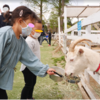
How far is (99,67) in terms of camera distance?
1.84 meters

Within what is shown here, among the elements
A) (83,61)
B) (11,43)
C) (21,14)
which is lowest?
(83,61)

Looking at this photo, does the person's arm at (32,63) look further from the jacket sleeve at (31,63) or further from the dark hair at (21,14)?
the dark hair at (21,14)

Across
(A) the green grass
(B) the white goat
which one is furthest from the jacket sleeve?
(A) the green grass

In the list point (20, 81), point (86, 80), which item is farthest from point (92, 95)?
point (20, 81)

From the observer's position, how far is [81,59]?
2.00 m

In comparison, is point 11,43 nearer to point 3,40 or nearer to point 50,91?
point 3,40

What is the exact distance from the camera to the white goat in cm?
187

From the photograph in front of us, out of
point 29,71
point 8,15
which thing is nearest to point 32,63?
point 29,71

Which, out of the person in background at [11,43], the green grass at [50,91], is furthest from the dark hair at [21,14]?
the green grass at [50,91]

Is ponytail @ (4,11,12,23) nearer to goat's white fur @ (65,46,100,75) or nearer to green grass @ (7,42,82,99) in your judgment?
goat's white fur @ (65,46,100,75)

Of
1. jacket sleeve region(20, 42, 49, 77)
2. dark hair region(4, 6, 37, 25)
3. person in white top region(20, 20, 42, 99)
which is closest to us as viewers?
dark hair region(4, 6, 37, 25)

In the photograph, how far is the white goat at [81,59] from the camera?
1867 mm

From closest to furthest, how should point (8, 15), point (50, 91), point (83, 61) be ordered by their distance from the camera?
point (8, 15) < point (83, 61) < point (50, 91)

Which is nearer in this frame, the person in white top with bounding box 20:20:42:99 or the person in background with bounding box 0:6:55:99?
the person in background with bounding box 0:6:55:99
